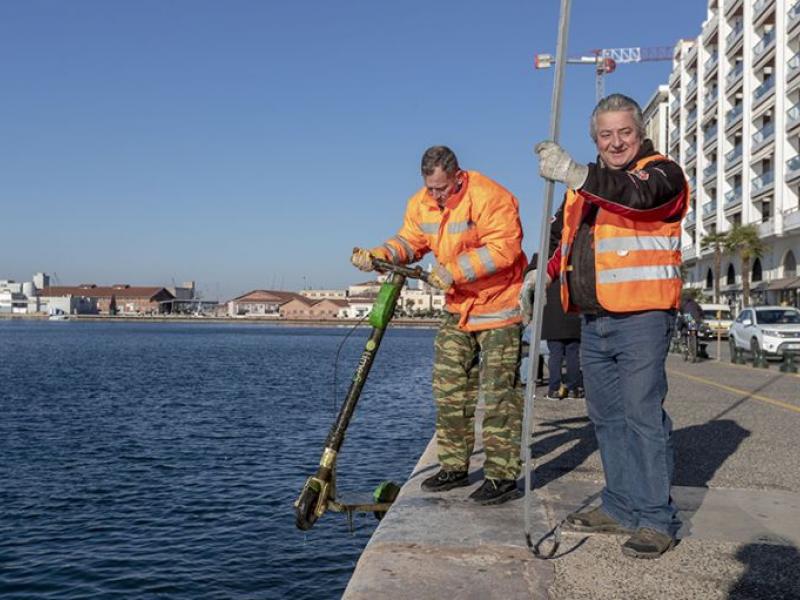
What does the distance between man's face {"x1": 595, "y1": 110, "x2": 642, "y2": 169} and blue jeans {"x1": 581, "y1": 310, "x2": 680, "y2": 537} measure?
76 cm

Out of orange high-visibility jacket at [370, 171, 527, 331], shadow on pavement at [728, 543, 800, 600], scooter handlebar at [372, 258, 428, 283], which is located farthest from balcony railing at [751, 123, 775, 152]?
shadow on pavement at [728, 543, 800, 600]

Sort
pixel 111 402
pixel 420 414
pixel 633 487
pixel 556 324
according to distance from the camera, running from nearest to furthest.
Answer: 1. pixel 633 487
2. pixel 556 324
3. pixel 420 414
4. pixel 111 402

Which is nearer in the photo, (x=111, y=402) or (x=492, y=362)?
(x=492, y=362)

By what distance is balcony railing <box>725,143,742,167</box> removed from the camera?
57.5 meters

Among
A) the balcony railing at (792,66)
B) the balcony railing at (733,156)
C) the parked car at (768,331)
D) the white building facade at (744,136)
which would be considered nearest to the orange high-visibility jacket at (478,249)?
the parked car at (768,331)

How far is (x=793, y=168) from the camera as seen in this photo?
46.5 meters

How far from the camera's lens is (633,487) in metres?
3.99

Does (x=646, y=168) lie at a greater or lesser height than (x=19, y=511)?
greater

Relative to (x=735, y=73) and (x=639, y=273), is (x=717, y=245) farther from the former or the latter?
(x=639, y=273)

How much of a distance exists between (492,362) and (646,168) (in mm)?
1603

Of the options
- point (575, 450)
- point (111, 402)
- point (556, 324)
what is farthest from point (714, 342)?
point (575, 450)

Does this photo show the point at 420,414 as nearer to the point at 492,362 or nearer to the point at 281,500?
the point at 281,500

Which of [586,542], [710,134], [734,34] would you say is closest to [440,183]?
[586,542]

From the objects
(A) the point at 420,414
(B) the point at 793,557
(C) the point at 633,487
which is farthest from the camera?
(A) the point at 420,414
